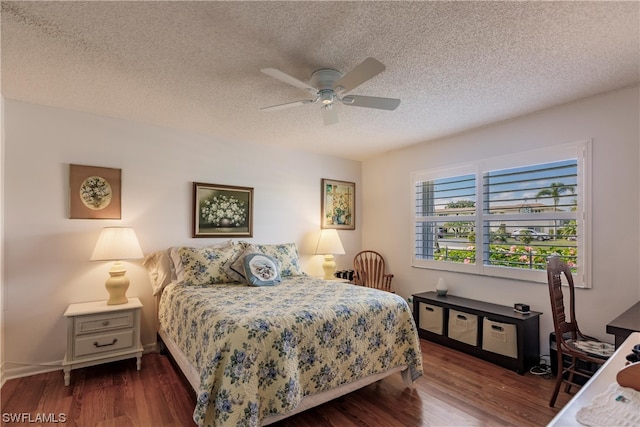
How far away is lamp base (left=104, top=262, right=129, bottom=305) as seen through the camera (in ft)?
9.19

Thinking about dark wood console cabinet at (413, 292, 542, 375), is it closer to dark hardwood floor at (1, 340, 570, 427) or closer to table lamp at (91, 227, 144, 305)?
dark hardwood floor at (1, 340, 570, 427)

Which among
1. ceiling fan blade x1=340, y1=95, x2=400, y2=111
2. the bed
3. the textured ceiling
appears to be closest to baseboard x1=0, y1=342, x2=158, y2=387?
the bed

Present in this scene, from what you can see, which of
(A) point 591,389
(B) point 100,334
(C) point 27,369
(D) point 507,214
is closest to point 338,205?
(D) point 507,214

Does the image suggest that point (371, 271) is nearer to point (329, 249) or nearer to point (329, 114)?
point (329, 249)

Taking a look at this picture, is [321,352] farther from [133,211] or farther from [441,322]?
[133,211]

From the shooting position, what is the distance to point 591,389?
40.8 inches

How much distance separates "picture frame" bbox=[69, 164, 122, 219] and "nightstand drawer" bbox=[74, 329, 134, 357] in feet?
3.52

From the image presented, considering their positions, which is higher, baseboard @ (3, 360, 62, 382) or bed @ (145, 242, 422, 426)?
bed @ (145, 242, 422, 426)

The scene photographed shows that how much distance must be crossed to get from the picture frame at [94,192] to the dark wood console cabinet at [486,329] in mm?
3353

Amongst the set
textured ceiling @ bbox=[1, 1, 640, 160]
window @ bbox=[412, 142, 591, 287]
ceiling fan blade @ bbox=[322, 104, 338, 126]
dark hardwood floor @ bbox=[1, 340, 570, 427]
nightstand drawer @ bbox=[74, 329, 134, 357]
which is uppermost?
textured ceiling @ bbox=[1, 1, 640, 160]

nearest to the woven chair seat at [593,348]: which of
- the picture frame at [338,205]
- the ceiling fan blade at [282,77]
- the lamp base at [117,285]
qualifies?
the ceiling fan blade at [282,77]

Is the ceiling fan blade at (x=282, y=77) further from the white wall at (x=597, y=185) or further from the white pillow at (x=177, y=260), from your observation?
the white wall at (x=597, y=185)

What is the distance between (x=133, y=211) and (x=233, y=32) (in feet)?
7.23

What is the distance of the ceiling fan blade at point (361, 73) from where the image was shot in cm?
170
